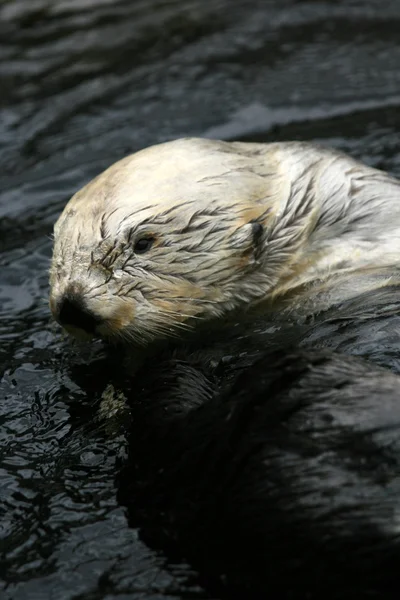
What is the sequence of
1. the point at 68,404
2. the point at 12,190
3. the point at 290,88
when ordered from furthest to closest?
the point at 290,88 < the point at 12,190 < the point at 68,404

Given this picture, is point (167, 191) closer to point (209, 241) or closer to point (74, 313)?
point (209, 241)

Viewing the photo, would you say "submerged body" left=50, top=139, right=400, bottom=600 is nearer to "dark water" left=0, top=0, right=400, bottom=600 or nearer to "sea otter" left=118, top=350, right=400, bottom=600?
"sea otter" left=118, top=350, right=400, bottom=600

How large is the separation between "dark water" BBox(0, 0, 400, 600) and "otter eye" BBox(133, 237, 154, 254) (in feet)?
1.96

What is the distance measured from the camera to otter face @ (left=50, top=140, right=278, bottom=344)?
4148mm

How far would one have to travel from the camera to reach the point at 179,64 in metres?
7.75

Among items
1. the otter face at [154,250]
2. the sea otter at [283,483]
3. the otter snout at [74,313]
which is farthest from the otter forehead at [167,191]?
the sea otter at [283,483]

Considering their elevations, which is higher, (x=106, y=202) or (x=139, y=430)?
(x=106, y=202)

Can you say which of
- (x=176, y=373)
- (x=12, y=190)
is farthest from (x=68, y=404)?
(x=12, y=190)

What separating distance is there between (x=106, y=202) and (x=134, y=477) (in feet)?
4.21

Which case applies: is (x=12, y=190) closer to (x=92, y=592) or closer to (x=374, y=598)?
(x=92, y=592)

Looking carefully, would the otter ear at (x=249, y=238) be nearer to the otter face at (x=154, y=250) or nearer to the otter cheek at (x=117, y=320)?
the otter face at (x=154, y=250)

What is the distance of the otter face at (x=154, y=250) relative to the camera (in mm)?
4148

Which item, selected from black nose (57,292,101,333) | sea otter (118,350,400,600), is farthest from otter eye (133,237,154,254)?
sea otter (118,350,400,600)

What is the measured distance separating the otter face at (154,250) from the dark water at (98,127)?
40 cm
